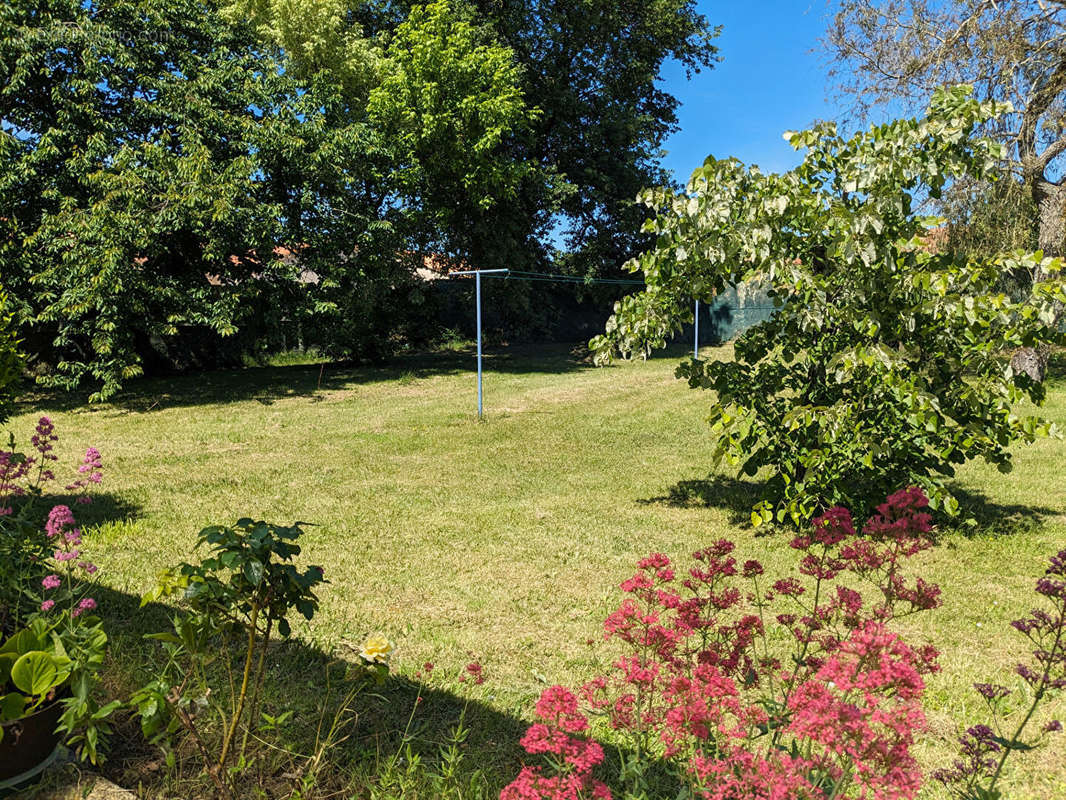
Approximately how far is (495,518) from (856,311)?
3.01m

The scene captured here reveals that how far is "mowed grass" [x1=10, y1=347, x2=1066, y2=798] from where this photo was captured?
334 cm

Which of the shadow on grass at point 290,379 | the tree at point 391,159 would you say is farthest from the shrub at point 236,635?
the tree at point 391,159

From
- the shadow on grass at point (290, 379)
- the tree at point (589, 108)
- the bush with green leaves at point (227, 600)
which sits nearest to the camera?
the bush with green leaves at point (227, 600)

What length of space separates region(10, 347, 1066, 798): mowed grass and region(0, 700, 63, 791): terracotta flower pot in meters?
0.96

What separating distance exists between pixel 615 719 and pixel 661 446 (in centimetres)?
677

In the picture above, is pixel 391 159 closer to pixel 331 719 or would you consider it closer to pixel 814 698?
pixel 331 719

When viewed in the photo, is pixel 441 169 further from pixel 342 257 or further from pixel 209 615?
pixel 209 615

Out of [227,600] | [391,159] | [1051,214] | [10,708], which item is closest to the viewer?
[10,708]

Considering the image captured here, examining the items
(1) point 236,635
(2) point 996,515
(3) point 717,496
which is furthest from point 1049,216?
(1) point 236,635

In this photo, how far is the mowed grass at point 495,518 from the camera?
3336 mm

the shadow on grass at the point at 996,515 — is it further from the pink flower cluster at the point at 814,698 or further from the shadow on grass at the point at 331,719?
the shadow on grass at the point at 331,719

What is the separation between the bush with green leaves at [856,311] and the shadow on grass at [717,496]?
771 mm

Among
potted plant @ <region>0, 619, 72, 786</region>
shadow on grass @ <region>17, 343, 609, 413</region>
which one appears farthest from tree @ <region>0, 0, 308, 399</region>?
potted plant @ <region>0, 619, 72, 786</region>

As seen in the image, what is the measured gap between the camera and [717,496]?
6.09 meters
